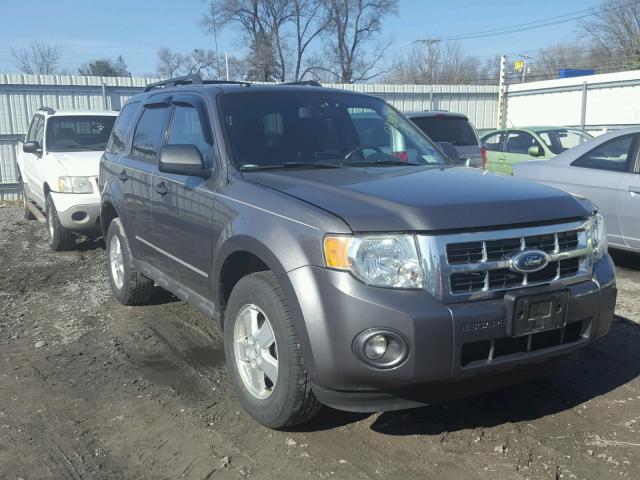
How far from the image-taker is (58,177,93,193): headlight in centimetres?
790

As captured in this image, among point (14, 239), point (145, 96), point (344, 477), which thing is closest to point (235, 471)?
point (344, 477)

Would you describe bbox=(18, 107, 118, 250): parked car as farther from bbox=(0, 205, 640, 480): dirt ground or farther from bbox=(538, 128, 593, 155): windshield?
bbox=(538, 128, 593, 155): windshield

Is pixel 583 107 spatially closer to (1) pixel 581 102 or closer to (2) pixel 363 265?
(1) pixel 581 102

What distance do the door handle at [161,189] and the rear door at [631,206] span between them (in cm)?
475

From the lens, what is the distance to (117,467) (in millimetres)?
3129

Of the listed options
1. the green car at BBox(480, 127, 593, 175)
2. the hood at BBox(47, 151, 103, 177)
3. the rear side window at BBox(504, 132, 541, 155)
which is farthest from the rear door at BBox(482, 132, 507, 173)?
the hood at BBox(47, 151, 103, 177)

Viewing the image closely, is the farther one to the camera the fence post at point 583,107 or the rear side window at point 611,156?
the fence post at point 583,107

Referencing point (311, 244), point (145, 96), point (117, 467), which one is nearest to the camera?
point (311, 244)

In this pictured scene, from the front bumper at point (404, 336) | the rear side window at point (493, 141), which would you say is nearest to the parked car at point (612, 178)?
the front bumper at point (404, 336)

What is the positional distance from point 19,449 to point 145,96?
3296mm

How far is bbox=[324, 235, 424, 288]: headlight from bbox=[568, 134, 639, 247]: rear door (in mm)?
4561

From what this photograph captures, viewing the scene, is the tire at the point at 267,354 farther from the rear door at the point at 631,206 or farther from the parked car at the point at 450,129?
the parked car at the point at 450,129

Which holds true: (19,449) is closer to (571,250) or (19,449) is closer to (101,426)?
(101,426)

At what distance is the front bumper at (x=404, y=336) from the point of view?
9.00 feet
